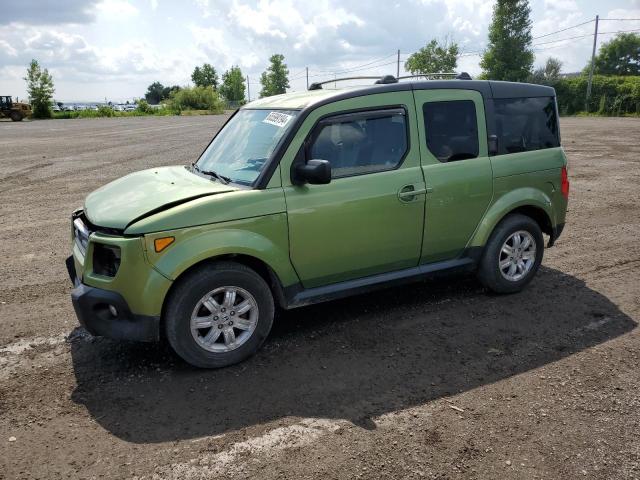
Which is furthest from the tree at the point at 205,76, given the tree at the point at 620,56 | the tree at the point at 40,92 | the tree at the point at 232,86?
the tree at the point at 620,56

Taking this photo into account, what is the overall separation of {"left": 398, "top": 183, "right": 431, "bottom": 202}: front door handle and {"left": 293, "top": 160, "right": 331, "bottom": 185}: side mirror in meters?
0.79

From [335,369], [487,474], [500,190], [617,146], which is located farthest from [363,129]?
[617,146]

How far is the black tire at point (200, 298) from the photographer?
3879 millimetres

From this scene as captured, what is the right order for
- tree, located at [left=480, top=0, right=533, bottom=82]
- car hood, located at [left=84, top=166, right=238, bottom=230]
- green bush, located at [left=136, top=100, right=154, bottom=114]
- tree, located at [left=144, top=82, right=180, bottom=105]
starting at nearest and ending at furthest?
car hood, located at [left=84, top=166, right=238, bottom=230] → tree, located at [left=480, top=0, right=533, bottom=82] → green bush, located at [left=136, top=100, right=154, bottom=114] → tree, located at [left=144, top=82, right=180, bottom=105]

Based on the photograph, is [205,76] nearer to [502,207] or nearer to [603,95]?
[603,95]

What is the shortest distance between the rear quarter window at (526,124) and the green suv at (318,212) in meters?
0.02

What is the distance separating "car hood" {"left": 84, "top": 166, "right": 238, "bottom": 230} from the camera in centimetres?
393

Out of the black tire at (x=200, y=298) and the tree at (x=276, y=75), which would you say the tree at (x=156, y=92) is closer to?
the tree at (x=276, y=75)

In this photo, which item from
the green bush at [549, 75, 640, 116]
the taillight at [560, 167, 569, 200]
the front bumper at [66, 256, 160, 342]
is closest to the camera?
the front bumper at [66, 256, 160, 342]

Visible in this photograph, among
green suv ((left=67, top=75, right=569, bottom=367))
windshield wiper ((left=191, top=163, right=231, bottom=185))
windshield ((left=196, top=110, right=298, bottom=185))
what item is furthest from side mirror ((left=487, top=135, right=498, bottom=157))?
windshield wiper ((left=191, top=163, right=231, bottom=185))

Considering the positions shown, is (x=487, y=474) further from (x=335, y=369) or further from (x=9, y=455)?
(x=9, y=455)

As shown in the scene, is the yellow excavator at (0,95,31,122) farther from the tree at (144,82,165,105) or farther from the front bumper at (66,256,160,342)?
the tree at (144,82,165,105)

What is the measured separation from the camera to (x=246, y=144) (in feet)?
15.5

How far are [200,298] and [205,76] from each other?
4166 inches
